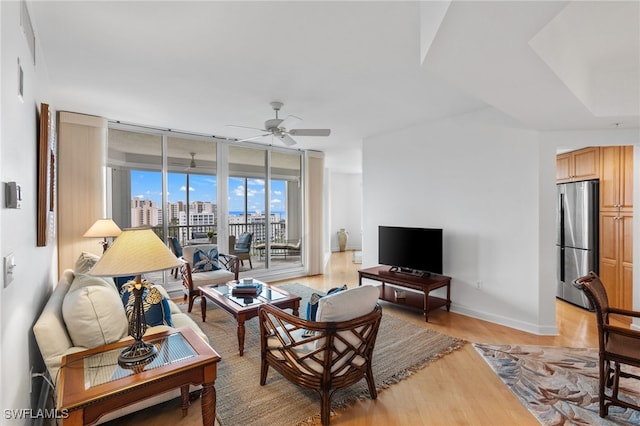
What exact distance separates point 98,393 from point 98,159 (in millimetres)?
3695

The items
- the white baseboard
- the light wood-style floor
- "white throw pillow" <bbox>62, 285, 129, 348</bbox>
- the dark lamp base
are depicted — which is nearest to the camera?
the dark lamp base

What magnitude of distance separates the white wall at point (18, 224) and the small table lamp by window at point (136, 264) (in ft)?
1.26

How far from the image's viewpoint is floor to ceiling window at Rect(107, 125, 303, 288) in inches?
180

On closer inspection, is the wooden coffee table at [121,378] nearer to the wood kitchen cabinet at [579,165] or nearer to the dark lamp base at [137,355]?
the dark lamp base at [137,355]

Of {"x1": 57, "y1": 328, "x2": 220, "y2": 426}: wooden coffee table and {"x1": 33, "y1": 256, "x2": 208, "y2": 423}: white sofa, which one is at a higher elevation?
{"x1": 33, "y1": 256, "x2": 208, "y2": 423}: white sofa

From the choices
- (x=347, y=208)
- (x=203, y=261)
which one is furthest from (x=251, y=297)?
(x=347, y=208)

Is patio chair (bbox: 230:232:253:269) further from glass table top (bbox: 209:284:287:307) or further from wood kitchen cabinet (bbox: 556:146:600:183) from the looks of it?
wood kitchen cabinet (bbox: 556:146:600:183)

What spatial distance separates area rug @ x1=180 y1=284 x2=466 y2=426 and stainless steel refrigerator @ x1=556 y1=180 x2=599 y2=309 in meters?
2.36

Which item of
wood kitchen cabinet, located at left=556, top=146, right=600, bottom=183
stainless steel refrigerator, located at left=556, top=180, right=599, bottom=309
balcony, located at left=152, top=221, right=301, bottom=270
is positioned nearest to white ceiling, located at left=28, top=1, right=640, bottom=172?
wood kitchen cabinet, located at left=556, top=146, right=600, bottom=183

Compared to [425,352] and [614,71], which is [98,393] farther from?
[614,71]

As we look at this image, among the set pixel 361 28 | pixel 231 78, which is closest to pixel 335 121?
pixel 231 78

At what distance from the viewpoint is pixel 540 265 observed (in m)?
3.37

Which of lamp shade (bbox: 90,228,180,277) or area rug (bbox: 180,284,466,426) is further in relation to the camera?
area rug (bbox: 180,284,466,426)

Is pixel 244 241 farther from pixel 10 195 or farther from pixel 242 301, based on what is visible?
pixel 10 195
